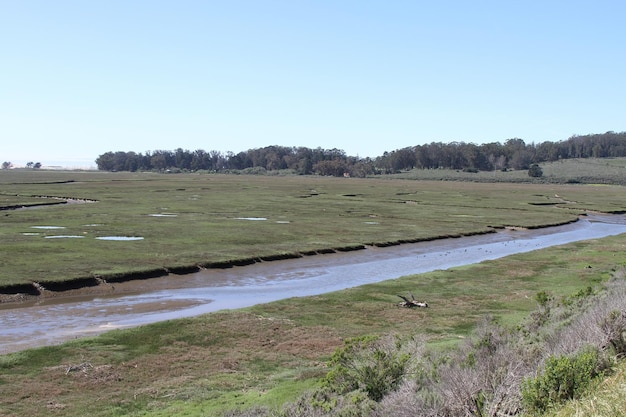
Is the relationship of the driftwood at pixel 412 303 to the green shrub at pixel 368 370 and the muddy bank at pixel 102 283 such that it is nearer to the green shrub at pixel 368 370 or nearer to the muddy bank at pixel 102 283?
the green shrub at pixel 368 370

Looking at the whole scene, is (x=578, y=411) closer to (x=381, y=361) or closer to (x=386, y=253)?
(x=381, y=361)

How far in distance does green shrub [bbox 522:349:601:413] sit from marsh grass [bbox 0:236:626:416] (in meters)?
7.01

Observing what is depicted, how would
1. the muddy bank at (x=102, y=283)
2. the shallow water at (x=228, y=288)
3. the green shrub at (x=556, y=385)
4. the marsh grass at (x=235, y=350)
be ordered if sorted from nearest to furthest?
the green shrub at (x=556, y=385), the marsh grass at (x=235, y=350), the shallow water at (x=228, y=288), the muddy bank at (x=102, y=283)

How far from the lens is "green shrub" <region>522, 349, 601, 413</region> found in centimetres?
929

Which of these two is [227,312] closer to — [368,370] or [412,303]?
[412,303]

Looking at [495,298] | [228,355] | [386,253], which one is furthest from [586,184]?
[228,355]

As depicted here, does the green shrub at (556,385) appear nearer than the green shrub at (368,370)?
Yes

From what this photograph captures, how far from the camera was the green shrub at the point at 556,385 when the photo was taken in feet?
30.5

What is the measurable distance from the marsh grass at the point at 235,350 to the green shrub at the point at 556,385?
7.01 metres

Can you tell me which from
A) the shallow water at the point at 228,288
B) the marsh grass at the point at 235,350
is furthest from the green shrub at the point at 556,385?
the shallow water at the point at 228,288

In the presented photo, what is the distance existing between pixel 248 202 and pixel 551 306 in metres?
68.2

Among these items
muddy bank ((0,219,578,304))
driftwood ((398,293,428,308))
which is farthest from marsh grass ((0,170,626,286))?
driftwood ((398,293,428,308))

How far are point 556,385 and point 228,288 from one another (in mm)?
23929

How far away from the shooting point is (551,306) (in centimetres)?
2055
